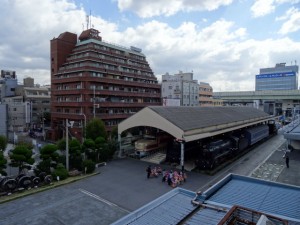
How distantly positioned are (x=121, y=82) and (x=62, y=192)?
40.3m

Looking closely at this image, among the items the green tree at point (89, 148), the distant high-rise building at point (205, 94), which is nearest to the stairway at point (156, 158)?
the green tree at point (89, 148)

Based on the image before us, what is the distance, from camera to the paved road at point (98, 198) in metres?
17.8

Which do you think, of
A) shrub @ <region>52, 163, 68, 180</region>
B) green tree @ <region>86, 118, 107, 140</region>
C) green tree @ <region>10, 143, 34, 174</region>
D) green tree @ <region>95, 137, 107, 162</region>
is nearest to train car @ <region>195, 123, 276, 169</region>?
green tree @ <region>95, 137, 107, 162</region>

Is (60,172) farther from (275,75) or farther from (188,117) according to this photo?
(275,75)

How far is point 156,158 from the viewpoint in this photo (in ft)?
116

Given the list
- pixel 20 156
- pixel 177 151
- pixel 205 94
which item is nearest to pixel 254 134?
pixel 177 151

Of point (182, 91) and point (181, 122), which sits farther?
point (182, 91)

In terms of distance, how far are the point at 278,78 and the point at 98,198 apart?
16373cm

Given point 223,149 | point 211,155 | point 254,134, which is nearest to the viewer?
point 211,155

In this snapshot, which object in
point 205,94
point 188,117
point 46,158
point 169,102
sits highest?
point 205,94

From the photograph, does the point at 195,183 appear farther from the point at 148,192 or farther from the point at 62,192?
the point at 62,192

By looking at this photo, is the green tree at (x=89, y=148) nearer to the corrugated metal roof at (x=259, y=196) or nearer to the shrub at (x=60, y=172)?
the shrub at (x=60, y=172)

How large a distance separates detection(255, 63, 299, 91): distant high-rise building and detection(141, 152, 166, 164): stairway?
14315 centimetres

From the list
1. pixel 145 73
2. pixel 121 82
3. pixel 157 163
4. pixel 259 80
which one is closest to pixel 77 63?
pixel 121 82
